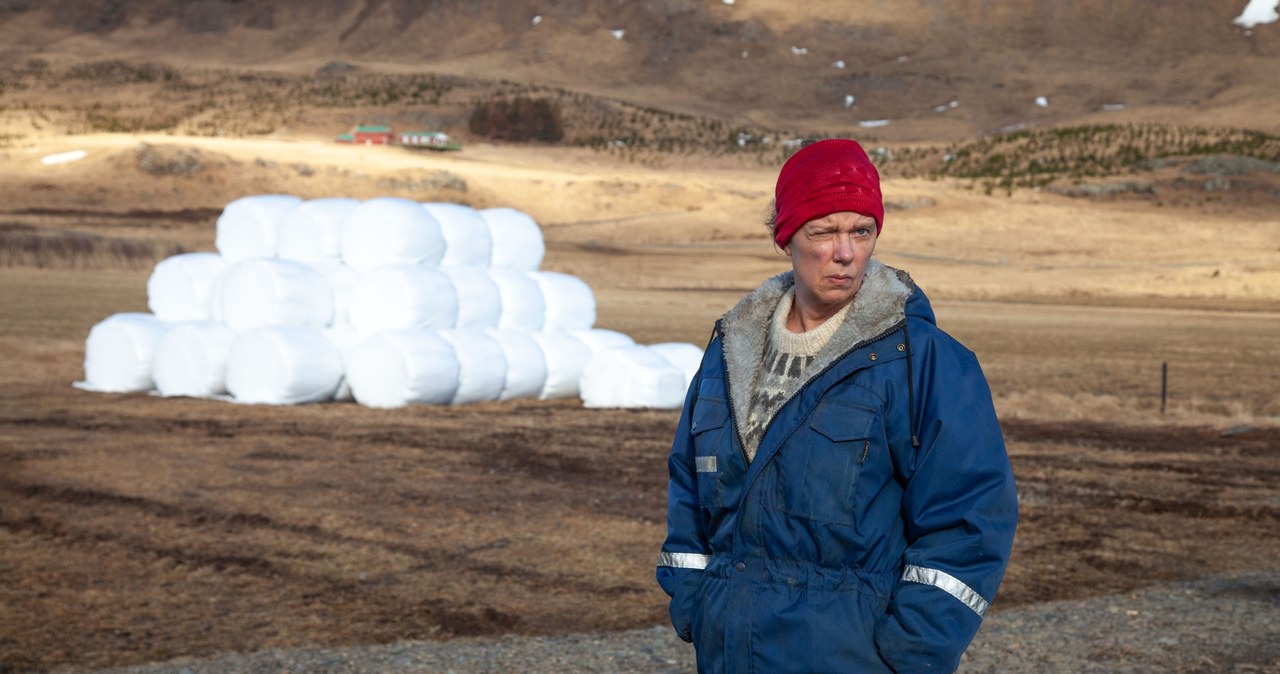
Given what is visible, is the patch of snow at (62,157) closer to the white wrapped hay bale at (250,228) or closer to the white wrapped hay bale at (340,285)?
the white wrapped hay bale at (250,228)

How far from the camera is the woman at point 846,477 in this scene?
9.84 ft

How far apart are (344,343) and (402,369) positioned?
3.29ft

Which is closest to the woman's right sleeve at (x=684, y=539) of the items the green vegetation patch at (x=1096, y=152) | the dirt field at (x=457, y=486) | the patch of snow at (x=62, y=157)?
the dirt field at (x=457, y=486)

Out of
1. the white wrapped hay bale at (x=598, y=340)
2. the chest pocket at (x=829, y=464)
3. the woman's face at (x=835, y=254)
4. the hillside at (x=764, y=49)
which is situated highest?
the hillside at (x=764, y=49)

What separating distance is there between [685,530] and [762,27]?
418 ft

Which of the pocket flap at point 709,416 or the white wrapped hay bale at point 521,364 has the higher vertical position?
the pocket flap at point 709,416

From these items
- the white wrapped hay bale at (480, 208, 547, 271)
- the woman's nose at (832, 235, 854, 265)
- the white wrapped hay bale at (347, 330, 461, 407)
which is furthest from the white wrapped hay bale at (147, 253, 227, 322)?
the woman's nose at (832, 235, 854, 265)

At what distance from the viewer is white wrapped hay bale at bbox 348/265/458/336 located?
16594mm

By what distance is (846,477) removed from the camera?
304 cm

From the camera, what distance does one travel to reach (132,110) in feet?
293

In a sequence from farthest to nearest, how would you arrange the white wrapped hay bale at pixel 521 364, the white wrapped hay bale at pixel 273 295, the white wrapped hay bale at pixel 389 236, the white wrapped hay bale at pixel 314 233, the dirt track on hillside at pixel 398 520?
1. the white wrapped hay bale at pixel 314 233
2. the white wrapped hay bale at pixel 521 364
3. the white wrapped hay bale at pixel 389 236
4. the white wrapped hay bale at pixel 273 295
5. the dirt track on hillside at pixel 398 520

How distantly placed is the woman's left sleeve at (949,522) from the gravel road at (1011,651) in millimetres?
3652

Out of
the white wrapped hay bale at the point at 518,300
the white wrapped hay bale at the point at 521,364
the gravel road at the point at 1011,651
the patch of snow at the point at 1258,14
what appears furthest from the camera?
the patch of snow at the point at 1258,14

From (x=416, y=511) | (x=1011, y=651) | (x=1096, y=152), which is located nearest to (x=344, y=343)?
(x=416, y=511)
